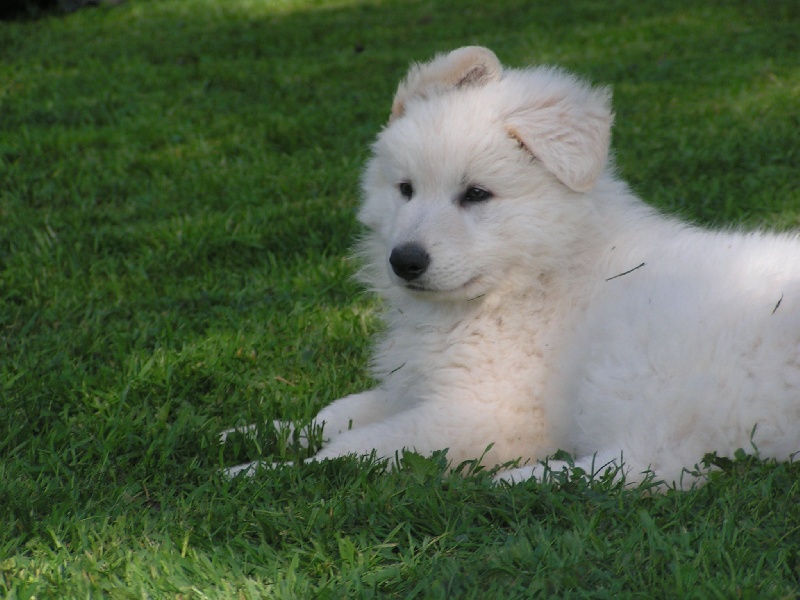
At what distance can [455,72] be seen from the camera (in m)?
3.73

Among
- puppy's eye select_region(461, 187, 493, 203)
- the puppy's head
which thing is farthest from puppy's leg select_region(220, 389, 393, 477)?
puppy's eye select_region(461, 187, 493, 203)

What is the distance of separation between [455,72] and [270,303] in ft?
5.77

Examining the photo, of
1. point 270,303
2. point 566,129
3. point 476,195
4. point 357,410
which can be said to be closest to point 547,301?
point 476,195

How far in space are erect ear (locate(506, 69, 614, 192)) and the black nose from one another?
1.86ft

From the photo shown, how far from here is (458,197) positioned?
3.55 m

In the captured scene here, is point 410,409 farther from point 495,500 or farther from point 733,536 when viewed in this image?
point 733,536

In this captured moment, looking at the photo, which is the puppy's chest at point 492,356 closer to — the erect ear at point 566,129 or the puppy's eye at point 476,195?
the puppy's eye at point 476,195

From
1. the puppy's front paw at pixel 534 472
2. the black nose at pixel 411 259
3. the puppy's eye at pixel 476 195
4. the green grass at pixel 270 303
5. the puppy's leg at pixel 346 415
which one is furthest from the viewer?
the puppy's leg at pixel 346 415

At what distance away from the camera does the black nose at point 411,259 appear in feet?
11.1

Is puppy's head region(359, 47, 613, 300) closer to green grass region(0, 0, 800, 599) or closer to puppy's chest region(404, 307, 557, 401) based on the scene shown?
puppy's chest region(404, 307, 557, 401)

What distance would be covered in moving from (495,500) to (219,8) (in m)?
11.8

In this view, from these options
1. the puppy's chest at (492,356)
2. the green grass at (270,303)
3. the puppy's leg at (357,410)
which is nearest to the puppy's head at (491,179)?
the puppy's chest at (492,356)

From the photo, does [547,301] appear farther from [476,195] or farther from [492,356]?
[476,195]

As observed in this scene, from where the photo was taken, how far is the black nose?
3377 mm
